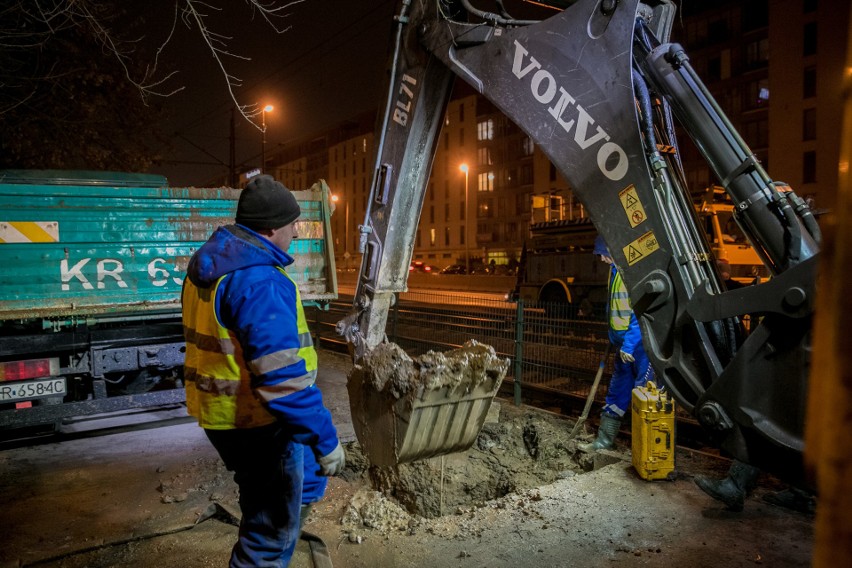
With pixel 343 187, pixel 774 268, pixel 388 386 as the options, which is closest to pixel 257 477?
pixel 388 386

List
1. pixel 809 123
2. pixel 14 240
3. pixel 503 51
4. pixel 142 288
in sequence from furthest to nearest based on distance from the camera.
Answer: pixel 809 123, pixel 142 288, pixel 14 240, pixel 503 51

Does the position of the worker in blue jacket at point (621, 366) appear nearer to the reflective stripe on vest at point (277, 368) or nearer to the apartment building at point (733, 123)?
the reflective stripe on vest at point (277, 368)

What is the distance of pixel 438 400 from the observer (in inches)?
162

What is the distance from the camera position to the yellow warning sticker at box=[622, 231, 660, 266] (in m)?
3.12

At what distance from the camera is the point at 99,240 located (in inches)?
231

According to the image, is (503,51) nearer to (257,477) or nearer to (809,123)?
(257,477)

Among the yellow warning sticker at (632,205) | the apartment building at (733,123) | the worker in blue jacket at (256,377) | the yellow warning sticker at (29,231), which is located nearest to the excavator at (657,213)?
the yellow warning sticker at (632,205)

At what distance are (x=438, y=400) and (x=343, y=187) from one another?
73061mm

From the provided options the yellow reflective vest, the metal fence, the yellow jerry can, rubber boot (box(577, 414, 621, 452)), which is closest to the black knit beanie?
the yellow reflective vest

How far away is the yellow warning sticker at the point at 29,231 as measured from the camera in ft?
17.7

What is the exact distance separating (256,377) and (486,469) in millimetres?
3650

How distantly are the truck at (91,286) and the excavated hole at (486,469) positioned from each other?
2.63 meters

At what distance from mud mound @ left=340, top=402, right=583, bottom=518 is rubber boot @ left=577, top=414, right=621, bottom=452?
170 millimetres

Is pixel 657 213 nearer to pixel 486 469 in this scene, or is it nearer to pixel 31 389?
pixel 486 469
